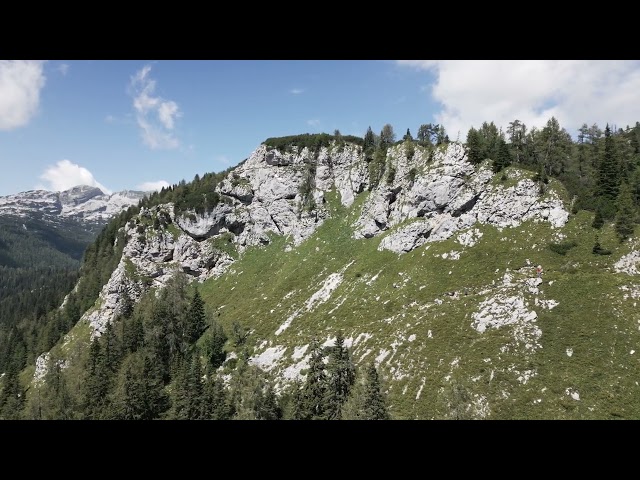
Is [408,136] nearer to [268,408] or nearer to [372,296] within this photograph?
[372,296]

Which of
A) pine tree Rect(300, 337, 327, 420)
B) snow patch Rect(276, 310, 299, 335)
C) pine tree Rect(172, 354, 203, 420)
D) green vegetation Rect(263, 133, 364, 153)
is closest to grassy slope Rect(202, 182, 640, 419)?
snow patch Rect(276, 310, 299, 335)

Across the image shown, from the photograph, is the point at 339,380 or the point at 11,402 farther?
the point at 11,402

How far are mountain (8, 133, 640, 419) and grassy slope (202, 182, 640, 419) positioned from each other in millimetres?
276

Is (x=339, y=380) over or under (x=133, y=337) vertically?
under

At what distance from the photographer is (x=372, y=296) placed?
80312mm

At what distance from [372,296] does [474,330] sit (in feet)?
80.2

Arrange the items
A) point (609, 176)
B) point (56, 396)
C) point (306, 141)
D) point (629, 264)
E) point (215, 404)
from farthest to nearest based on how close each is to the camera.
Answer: point (306, 141), point (56, 396), point (609, 176), point (215, 404), point (629, 264)

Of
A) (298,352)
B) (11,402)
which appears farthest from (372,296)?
(11,402)


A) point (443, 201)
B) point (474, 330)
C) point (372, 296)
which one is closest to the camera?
point (474, 330)

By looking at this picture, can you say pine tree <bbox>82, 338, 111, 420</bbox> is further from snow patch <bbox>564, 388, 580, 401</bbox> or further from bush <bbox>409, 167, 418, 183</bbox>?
bush <bbox>409, 167, 418, 183</bbox>

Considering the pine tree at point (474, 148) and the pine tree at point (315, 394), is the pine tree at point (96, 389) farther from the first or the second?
the pine tree at point (474, 148)

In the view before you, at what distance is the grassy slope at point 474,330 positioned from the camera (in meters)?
47.1

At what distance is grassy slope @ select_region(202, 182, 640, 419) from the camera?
1855 inches

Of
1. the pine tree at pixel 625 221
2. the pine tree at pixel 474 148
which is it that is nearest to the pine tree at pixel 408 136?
the pine tree at pixel 474 148
